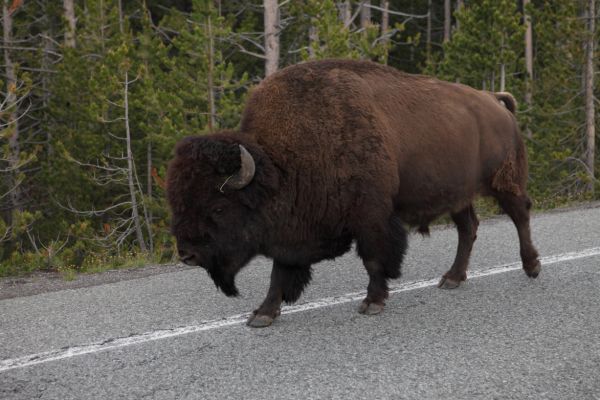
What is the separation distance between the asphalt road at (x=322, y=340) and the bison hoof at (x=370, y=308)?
51mm

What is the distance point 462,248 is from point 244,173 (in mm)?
2372

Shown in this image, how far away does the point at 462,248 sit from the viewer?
18.6ft

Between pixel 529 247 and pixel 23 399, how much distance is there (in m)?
4.08

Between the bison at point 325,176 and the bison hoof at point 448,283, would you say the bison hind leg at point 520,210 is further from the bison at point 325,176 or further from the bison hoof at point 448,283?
the bison hoof at point 448,283

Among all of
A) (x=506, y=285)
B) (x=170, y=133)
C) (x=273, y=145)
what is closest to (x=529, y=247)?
(x=506, y=285)

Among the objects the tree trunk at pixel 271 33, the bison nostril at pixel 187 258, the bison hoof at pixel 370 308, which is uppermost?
the tree trunk at pixel 271 33

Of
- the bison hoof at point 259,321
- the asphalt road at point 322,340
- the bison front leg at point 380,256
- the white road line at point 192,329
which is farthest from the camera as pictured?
the bison front leg at point 380,256

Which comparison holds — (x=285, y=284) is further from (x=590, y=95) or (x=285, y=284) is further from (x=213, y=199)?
(x=590, y=95)

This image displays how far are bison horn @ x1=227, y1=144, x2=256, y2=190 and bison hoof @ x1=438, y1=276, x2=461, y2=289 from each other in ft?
6.68

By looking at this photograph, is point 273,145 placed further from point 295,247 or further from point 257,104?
point 295,247

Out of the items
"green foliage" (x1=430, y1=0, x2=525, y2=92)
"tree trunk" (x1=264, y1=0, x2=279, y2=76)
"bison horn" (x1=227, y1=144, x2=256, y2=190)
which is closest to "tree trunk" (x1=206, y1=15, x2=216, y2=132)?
"tree trunk" (x1=264, y1=0, x2=279, y2=76)

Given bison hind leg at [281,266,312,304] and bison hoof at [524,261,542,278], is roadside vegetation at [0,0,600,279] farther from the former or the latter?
bison hind leg at [281,266,312,304]

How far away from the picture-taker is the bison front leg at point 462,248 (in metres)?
5.38

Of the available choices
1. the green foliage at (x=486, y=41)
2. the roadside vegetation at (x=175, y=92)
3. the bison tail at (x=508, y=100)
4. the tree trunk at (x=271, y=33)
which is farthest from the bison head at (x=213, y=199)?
the green foliage at (x=486, y=41)
